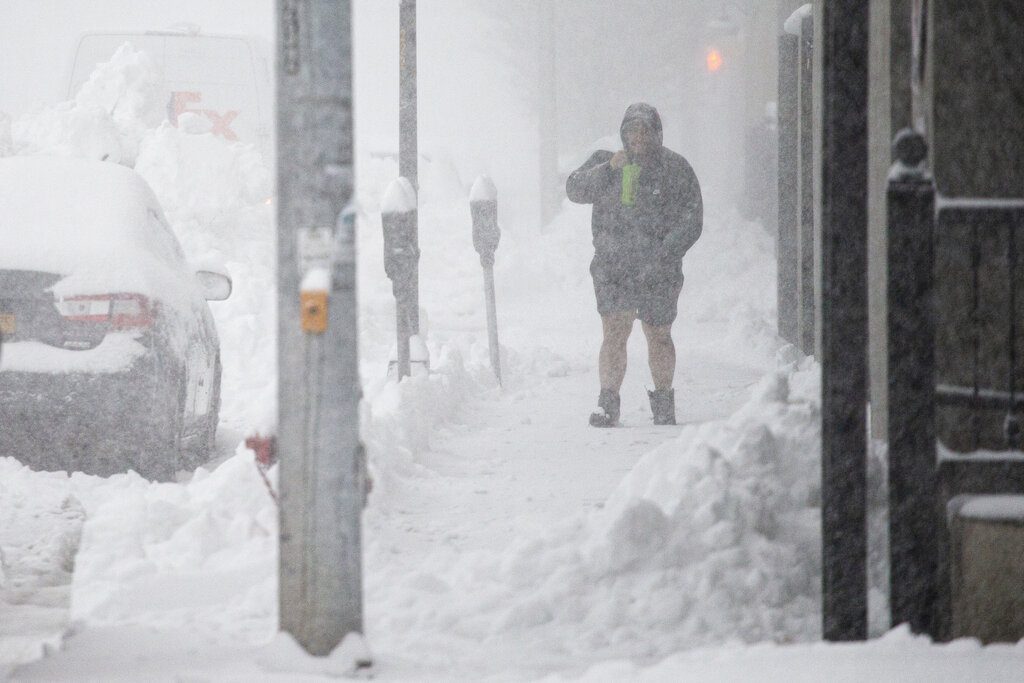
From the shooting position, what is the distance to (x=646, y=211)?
8.25 m

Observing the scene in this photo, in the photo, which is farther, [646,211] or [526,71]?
[526,71]

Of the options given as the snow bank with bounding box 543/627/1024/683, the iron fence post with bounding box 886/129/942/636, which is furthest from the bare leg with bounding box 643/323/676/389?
the snow bank with bounding box 543/627/1024/683

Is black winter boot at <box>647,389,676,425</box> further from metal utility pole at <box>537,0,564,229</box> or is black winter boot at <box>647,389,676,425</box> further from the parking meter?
metal utility pole at <box>537,0,564,229</box>

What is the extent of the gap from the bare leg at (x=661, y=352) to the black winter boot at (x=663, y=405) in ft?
0.28

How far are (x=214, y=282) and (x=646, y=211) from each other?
2456mm

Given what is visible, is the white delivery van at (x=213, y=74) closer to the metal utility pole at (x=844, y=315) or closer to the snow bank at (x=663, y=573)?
the snow bank at (x=663, y=573)

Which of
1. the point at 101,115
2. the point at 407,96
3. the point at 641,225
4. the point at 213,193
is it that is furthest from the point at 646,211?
the point at 101,115

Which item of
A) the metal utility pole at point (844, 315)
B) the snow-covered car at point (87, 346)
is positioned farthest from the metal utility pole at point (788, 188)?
the metal utility pole at point (844, 315)

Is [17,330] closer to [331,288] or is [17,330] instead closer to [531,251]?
[331,288]

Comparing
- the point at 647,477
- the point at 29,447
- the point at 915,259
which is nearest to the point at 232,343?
the point at 29,447

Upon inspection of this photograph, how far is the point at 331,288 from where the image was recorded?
147 inches

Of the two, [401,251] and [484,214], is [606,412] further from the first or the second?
[484,214]

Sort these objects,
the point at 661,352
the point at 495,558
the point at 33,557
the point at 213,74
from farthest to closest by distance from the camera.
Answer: the point at 213,74
the point at 661,352
the point at 33,557
the point at 495,558

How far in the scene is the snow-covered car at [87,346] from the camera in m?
6.38
